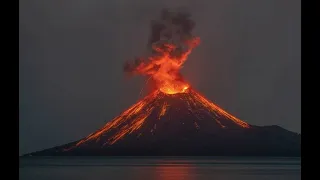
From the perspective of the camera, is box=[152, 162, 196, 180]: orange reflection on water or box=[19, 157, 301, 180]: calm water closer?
box=[152, 162, 196, 180]: orange reflection on water

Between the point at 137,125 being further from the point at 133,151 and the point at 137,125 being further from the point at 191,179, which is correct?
the point at 191,179

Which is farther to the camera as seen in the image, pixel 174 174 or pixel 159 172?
pixel 159 172

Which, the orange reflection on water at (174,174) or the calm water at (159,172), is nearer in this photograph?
the orange reflection on water at (174,174)

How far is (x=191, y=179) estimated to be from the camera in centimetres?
2886
